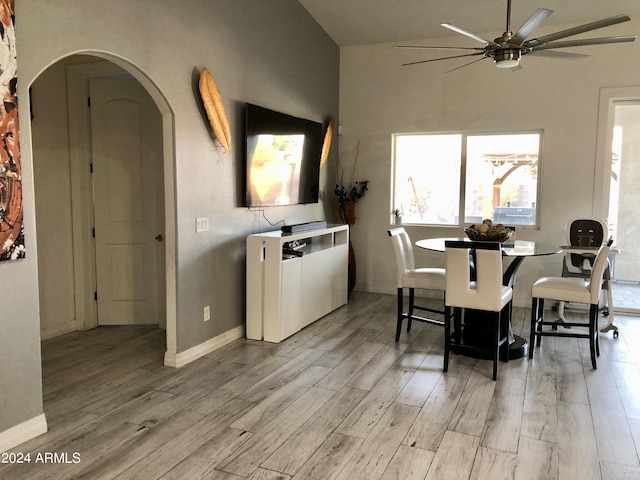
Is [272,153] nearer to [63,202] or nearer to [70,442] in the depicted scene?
[63,202]

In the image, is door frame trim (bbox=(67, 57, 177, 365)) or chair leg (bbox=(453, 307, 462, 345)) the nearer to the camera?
chair leg (bbox=(453, 307, 462, 345))

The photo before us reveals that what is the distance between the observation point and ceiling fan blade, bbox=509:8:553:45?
2908mm

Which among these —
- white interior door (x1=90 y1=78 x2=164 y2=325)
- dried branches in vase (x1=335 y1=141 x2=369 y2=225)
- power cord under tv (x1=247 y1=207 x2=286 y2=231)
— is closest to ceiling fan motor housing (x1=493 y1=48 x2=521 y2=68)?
power cord under tv (x1=247 y1=207 x2=286 y2=231)

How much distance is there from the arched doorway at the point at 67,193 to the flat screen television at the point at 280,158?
81 cm

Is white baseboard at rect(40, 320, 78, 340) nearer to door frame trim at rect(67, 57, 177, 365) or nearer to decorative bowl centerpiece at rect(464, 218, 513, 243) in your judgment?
door frame trim at rect(67, 57, 177, 365)

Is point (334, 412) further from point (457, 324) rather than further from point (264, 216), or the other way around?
point (264, 216)

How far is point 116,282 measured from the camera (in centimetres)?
491

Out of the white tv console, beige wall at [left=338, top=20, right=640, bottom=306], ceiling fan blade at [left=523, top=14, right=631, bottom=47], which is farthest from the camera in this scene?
beige wall at [left=338, top=20, right=640, bottom=306]

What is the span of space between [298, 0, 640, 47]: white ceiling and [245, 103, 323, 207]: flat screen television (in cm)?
125

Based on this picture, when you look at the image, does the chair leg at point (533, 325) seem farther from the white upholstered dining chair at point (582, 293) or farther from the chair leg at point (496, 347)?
the chair leg at point (496, 347)

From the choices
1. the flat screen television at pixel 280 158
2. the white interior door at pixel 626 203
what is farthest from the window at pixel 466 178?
the flat screen television at pixel 280 158

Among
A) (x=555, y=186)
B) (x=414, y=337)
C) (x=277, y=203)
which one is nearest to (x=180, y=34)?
(x=277, y=203)

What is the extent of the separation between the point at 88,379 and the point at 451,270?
2.69m

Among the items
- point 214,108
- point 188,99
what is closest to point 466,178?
point 214,108
